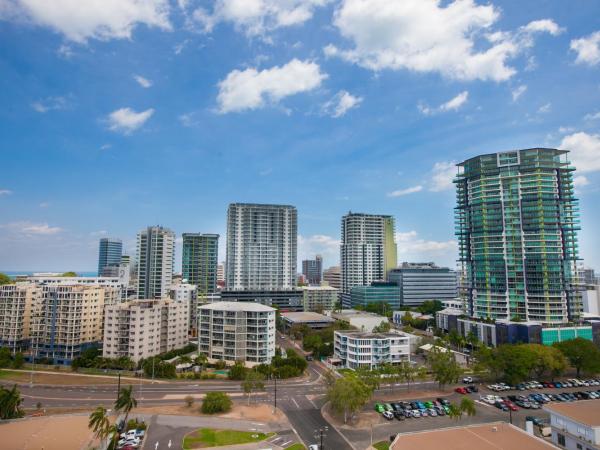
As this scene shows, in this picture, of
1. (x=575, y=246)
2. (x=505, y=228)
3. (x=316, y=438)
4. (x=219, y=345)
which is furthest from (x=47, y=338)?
(x=575, y=246)

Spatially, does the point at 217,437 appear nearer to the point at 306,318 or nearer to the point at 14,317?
the point at 14,317

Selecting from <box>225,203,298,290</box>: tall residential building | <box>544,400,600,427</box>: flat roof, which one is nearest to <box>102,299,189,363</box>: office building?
<box>544,400,600,427</box>: flat roof

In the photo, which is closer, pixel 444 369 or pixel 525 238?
pixel 444 369

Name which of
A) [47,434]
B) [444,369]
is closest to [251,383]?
[47,434]

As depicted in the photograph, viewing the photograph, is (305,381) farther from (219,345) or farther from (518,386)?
(518,386)

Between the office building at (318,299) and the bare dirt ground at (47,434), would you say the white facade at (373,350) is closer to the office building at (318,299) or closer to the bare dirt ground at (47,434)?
the bare dirt ground at (47,434)
